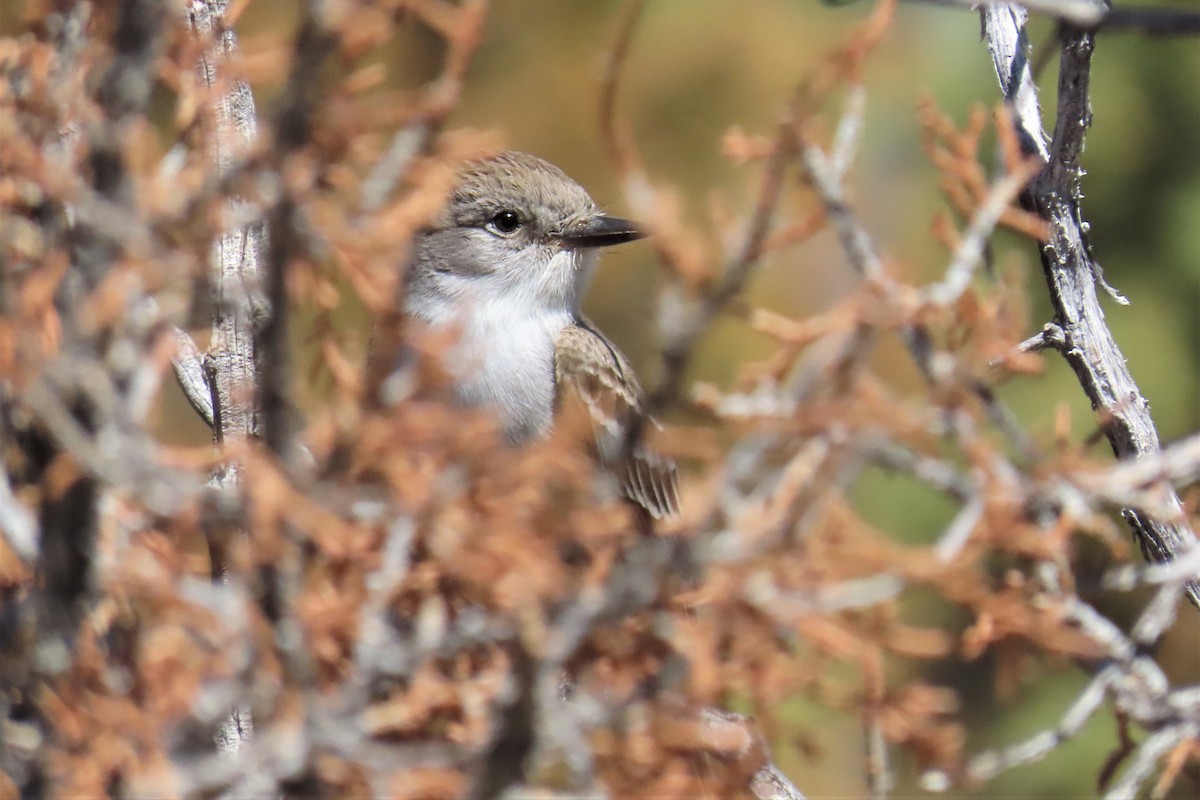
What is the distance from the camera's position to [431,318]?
15.3 feet

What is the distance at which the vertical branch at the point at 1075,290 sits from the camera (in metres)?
3.16

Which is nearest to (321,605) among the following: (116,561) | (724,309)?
(116,561)

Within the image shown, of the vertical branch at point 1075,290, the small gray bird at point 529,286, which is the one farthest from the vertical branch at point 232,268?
the vertical branch at point 1075,290

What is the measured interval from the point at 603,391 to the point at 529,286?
49 centimetres

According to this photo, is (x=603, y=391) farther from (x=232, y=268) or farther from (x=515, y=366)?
(x=232, y=268)

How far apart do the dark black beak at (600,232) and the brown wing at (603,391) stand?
0.93 ft

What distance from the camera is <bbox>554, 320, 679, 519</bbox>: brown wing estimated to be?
4254 millimetres

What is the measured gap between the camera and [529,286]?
4641mm

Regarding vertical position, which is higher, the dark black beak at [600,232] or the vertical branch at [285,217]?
the vertical branch at [285,217]

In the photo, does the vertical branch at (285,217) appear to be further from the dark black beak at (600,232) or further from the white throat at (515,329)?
the dark black beak at (600,232)

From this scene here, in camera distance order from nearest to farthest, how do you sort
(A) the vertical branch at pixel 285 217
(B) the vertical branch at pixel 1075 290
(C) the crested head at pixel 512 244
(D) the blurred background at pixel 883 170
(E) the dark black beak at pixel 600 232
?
(A) the vertical branch at pixel 285 217 < (B) the vertical branch at pixel 1075 290 < (E) the dark black beak at pixel 600 232 < (C) the crested head at pixel 512 244 < (D) the blurred background at pixel 883 170

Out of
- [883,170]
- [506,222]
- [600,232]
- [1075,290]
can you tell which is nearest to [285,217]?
[1075,290]

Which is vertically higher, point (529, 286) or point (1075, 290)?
point (1075, 290)

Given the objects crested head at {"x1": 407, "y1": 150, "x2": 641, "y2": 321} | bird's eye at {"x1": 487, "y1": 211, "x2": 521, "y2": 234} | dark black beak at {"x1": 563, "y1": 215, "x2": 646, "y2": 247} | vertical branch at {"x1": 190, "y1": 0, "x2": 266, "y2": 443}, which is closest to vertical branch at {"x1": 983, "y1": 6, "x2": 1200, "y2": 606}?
dark black beak at {"x1": 563, "y1": 215, "x2": 646, "y2": 247}
